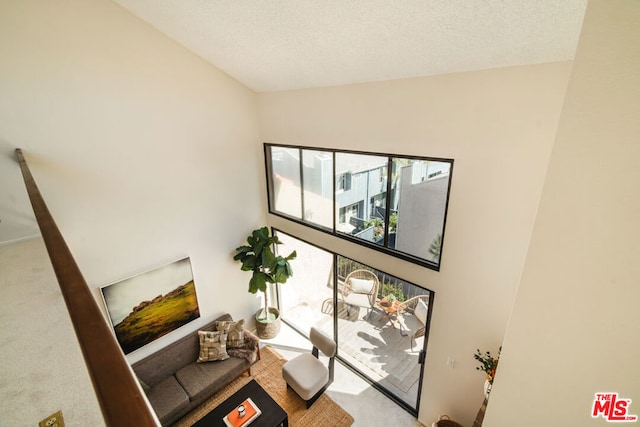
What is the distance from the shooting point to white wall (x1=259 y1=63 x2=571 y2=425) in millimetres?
2365

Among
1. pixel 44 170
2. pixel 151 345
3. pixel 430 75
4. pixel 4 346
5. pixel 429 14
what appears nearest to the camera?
pixel 4 346

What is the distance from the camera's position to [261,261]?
4.91m

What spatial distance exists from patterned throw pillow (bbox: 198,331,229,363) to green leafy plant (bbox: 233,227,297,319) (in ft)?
3.05

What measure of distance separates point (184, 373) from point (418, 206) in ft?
14.4

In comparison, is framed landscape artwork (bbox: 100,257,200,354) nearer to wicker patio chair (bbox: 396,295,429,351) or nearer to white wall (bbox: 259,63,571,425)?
white wall (bbox: 259,63,571,425)

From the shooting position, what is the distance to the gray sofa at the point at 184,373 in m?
3.97

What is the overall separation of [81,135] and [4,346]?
108 inches

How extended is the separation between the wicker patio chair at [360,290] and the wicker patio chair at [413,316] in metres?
0.48

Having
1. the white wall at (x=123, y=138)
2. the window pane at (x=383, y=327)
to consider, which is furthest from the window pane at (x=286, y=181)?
the window pane at (x=383, y=327)

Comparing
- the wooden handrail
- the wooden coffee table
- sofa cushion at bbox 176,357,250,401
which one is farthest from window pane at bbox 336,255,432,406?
the wooden handrail

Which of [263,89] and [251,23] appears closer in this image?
[251,23]

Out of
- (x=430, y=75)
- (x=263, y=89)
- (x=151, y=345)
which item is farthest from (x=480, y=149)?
(x=151, y=345)

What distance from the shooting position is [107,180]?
3.57m

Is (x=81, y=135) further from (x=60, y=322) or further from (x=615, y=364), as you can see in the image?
(x=615, y=364)
